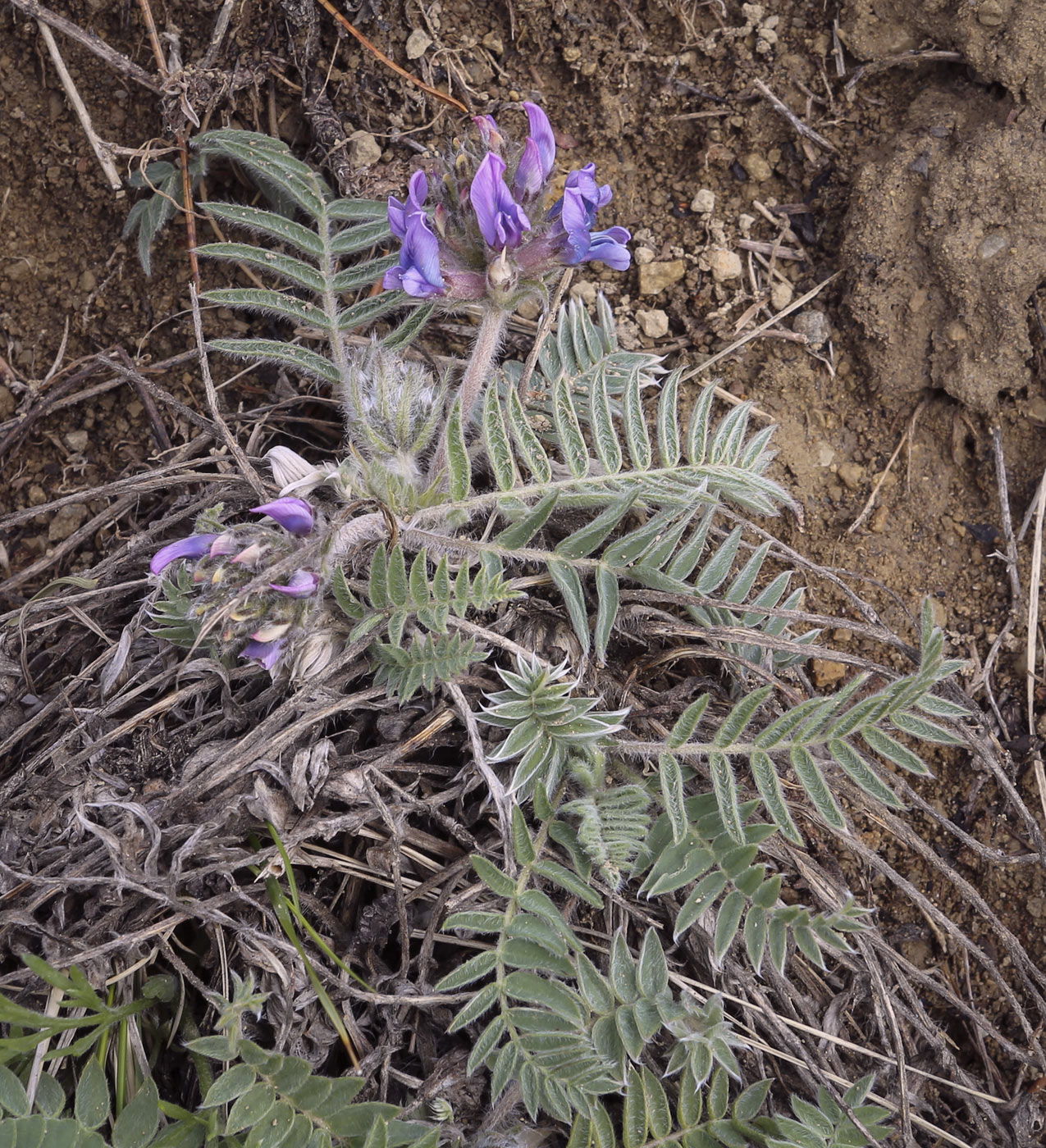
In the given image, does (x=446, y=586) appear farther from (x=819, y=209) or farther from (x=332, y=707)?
(x=819, y=209)

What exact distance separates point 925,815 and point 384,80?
298cm

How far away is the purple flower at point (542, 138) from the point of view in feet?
7.86

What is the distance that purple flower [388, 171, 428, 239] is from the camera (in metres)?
2.35

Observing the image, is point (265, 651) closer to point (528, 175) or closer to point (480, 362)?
point (480, 362)

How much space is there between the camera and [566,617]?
2730mm

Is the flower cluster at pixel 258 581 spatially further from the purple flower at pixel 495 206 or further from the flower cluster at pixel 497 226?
the purple flower at pixel 495 206

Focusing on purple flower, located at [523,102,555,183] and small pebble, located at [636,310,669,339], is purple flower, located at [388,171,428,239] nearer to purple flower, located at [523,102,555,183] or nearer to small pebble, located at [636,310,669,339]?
purple flower, located at [523,102,555,183]

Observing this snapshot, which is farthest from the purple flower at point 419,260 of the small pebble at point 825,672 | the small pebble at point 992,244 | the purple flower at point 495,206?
the small pebble at point 992,244

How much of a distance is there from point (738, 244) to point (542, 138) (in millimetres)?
1080

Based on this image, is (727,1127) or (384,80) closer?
(727,1127)

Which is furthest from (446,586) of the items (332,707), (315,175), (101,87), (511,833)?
(101,87)

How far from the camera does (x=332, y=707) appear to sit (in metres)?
2.48

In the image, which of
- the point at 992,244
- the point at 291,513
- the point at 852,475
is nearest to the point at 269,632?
the point at 291,513

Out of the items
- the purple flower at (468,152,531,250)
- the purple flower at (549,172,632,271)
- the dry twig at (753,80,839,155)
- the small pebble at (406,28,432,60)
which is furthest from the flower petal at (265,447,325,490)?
the dry twig at (753,80,839,155)
